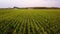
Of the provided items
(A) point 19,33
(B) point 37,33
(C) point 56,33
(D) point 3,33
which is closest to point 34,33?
(B) point 37,33

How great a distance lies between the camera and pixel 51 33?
7414 millimetres

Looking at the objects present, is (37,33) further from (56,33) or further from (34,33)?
(56,33)

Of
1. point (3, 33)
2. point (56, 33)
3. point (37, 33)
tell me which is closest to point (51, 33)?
point (56, 33)

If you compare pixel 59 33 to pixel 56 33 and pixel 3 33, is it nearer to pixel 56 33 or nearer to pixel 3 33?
pixel 56 33

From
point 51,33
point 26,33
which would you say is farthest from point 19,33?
point 51,33

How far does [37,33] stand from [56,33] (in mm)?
1152

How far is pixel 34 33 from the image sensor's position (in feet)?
23.7

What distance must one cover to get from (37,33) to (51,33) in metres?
0.84

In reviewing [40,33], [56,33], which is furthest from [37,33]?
[56,33]

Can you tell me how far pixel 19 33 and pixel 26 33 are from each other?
42cm

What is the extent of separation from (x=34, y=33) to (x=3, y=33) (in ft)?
5.93

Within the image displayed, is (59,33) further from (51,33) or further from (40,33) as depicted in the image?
(40,33)

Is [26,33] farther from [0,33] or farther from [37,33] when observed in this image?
[0,33]

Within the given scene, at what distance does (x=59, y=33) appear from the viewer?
24.3 ft
